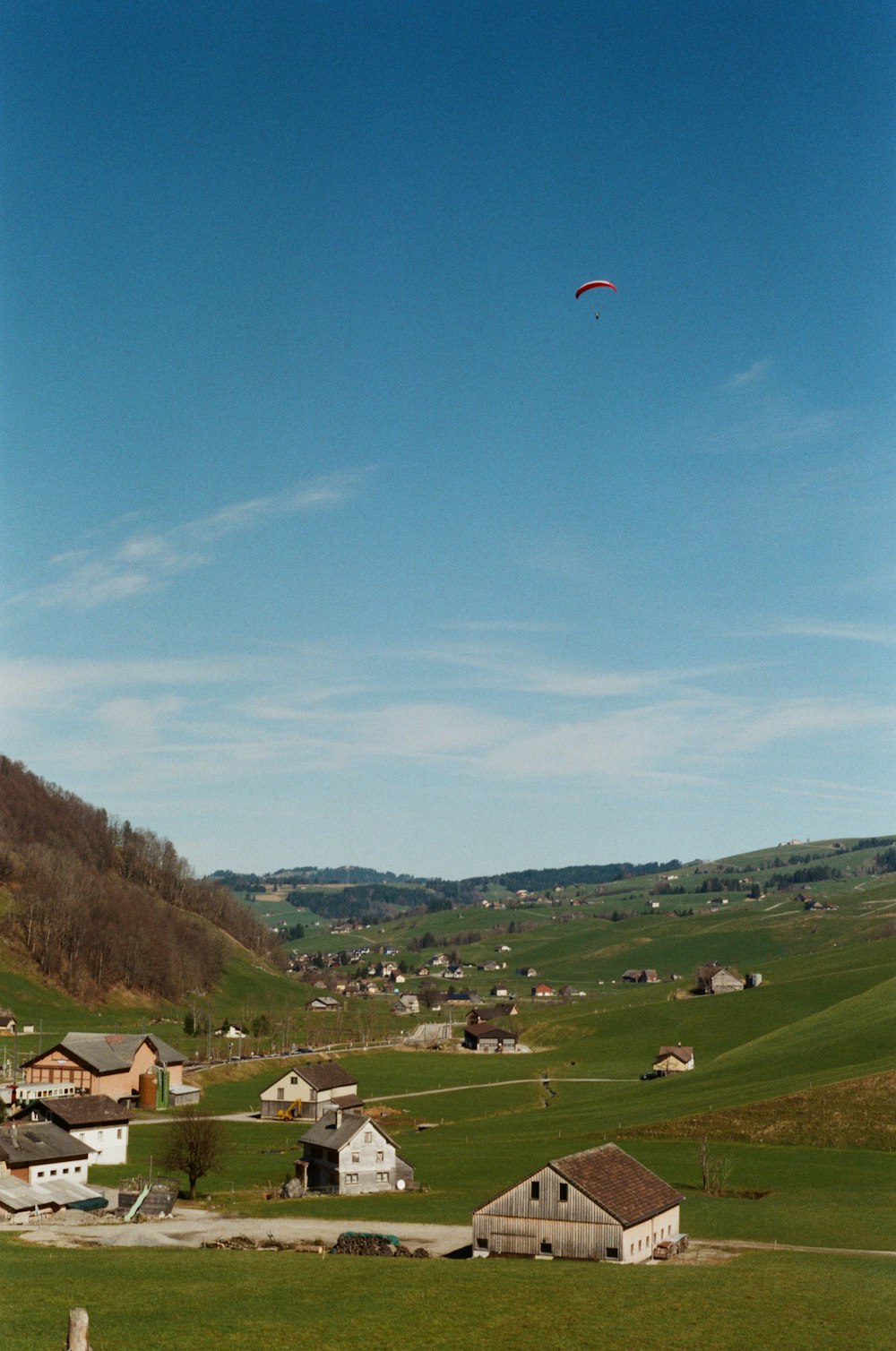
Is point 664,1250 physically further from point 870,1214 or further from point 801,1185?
point 801,1185

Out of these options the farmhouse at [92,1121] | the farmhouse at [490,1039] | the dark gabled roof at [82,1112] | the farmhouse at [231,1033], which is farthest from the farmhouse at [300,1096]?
the farmhouse at [490,1039]

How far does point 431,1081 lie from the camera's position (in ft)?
493

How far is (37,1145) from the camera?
74.9 metres

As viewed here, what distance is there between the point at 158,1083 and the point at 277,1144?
31.0m

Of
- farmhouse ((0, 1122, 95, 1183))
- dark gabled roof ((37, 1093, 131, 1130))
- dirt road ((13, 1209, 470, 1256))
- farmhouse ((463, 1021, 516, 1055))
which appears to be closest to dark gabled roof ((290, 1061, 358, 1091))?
→ dark gabled roof ((37, 1093, 131, 1130))

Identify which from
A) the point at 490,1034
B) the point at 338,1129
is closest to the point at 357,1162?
the point at 338,1129

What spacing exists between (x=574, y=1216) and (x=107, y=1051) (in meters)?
84.8

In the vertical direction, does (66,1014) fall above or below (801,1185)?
above

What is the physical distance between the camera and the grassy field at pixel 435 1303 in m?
36.0

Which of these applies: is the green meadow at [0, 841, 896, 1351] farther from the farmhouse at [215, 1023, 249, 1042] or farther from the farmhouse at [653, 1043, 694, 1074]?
the farmhouse at [215, 1023, 249, 1042]

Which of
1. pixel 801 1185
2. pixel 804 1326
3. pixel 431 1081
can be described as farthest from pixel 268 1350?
pixel 431 1081

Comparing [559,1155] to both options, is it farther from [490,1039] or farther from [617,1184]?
[490,1039]

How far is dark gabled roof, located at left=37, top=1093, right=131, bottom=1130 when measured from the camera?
85188mm

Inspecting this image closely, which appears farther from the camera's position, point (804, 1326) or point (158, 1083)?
point (158, 1083)
